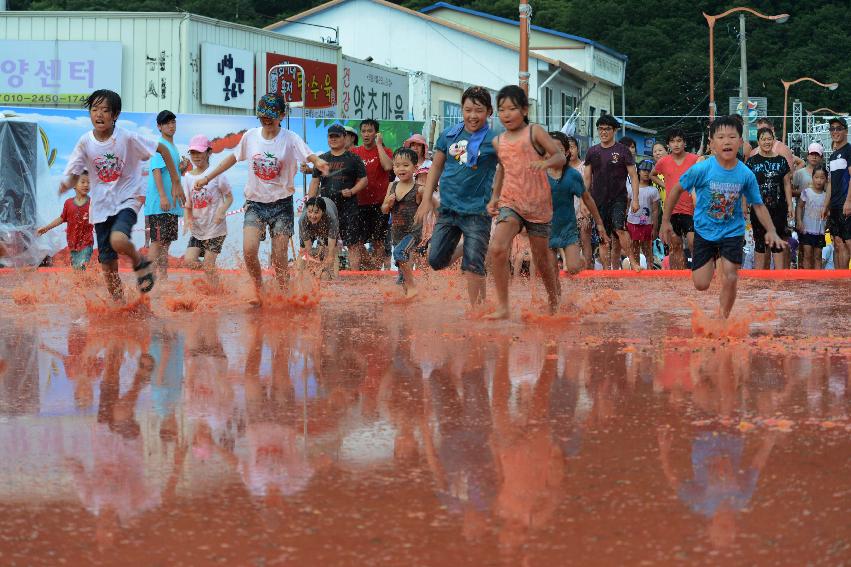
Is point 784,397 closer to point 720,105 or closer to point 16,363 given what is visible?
point 16,363

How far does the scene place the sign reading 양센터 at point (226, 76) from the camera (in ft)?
92.9

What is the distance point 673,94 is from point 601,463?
69118 millimetres

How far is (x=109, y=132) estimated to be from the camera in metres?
9.73

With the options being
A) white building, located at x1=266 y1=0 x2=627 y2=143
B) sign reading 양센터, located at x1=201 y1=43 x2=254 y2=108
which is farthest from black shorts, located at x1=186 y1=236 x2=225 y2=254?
white building, located at x1=266 y1=0 x2=627 y2=143

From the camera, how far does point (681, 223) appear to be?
1589 cm

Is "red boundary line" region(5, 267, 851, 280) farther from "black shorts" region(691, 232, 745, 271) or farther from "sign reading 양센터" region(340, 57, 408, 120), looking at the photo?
"sign reading 양센터" region(340, 57, 408, 120)

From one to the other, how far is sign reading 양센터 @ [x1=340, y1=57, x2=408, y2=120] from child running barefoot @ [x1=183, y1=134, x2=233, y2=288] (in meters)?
19.4

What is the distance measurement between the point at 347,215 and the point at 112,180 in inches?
217

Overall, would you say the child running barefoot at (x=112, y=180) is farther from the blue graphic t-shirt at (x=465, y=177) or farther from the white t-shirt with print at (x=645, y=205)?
the white t-shirt with print at (x=645, y=205)

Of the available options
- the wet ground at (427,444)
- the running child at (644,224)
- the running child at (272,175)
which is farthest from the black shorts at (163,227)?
the running child at (644,224)

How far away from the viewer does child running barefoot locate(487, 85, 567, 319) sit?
8.86 meters

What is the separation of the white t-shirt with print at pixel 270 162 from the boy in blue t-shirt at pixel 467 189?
153cm

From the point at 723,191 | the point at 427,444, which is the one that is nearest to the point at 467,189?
the point at 723,191

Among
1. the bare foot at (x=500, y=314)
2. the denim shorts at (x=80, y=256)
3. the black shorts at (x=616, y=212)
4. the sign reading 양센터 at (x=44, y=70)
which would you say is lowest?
the bare foot at (x=500, y=314)
